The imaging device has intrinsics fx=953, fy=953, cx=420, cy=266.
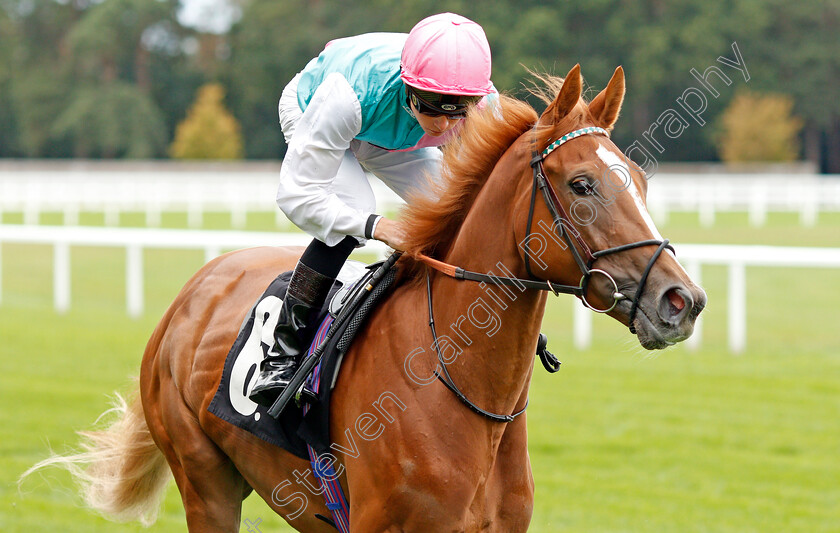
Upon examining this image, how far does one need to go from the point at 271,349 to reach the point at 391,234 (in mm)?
588

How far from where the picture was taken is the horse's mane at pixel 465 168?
2678 millimetres

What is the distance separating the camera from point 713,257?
8.83 meters

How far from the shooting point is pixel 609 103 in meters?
2.60

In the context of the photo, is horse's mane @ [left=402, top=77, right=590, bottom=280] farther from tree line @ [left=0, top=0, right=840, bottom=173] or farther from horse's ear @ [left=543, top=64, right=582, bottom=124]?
tree line @ [left=0, top=0, right=840, bottom=173]

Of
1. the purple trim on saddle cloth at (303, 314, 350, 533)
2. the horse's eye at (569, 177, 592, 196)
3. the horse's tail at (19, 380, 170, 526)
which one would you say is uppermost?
the horse's eye at (569, 177, 592, 196)

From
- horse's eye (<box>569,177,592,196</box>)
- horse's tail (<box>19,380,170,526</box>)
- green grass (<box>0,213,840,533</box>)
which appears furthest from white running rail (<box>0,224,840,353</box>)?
horse's eye (<box>569,177,592,196</box>)

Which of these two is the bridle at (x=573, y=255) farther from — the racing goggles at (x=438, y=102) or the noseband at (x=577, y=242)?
the racing goggles at (x=438, y=102)

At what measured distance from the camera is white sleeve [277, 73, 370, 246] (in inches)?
111

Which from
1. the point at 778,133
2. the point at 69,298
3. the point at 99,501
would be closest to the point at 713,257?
the point at 99,501

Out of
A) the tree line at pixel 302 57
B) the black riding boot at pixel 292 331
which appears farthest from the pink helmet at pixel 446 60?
the tree line at pixel 302 57

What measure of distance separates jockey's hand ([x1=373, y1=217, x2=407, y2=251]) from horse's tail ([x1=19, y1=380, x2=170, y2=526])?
6.07 ft

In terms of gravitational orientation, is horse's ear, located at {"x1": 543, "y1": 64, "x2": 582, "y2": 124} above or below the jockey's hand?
above

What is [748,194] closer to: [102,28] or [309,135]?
[309,135]

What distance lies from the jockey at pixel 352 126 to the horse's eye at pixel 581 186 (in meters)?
0.50
